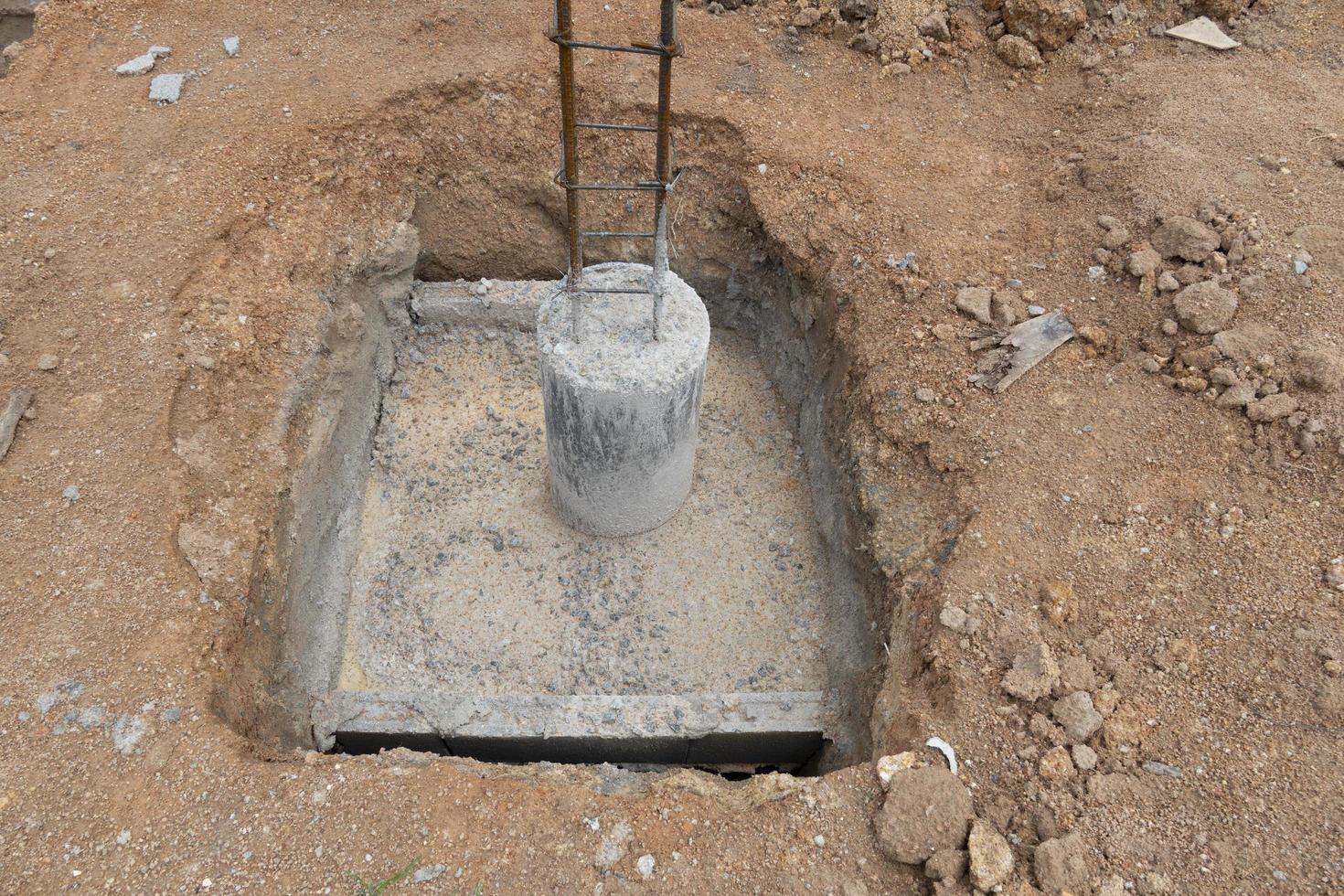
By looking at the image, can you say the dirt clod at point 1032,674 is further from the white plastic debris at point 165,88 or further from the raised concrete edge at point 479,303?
the white plastic debris at point 165,88

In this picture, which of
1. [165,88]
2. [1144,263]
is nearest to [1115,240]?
[1144,263]

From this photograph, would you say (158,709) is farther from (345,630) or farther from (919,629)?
(919,629)

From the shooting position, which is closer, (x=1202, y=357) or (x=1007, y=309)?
(x=1202, y=357)

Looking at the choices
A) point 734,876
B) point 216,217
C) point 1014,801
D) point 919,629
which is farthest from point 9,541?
point 1014,801

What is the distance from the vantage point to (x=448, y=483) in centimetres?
582

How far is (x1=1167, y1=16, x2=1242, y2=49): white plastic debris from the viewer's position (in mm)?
6332

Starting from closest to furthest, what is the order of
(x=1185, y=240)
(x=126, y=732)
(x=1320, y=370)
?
(x=126, y=732) < (x=1320, y=370) < (x=1185, y=240)

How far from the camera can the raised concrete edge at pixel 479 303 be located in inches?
256

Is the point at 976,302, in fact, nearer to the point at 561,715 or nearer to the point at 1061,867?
the point at 1061,867

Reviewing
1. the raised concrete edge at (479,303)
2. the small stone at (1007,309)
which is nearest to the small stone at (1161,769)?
the small stone at (1007,309)

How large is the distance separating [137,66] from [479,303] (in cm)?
319

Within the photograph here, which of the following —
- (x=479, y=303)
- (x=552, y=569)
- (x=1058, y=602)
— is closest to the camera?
(x=1058, y=602)

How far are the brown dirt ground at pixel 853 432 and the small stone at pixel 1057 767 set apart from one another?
0.06 metres

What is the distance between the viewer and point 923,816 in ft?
10.9
